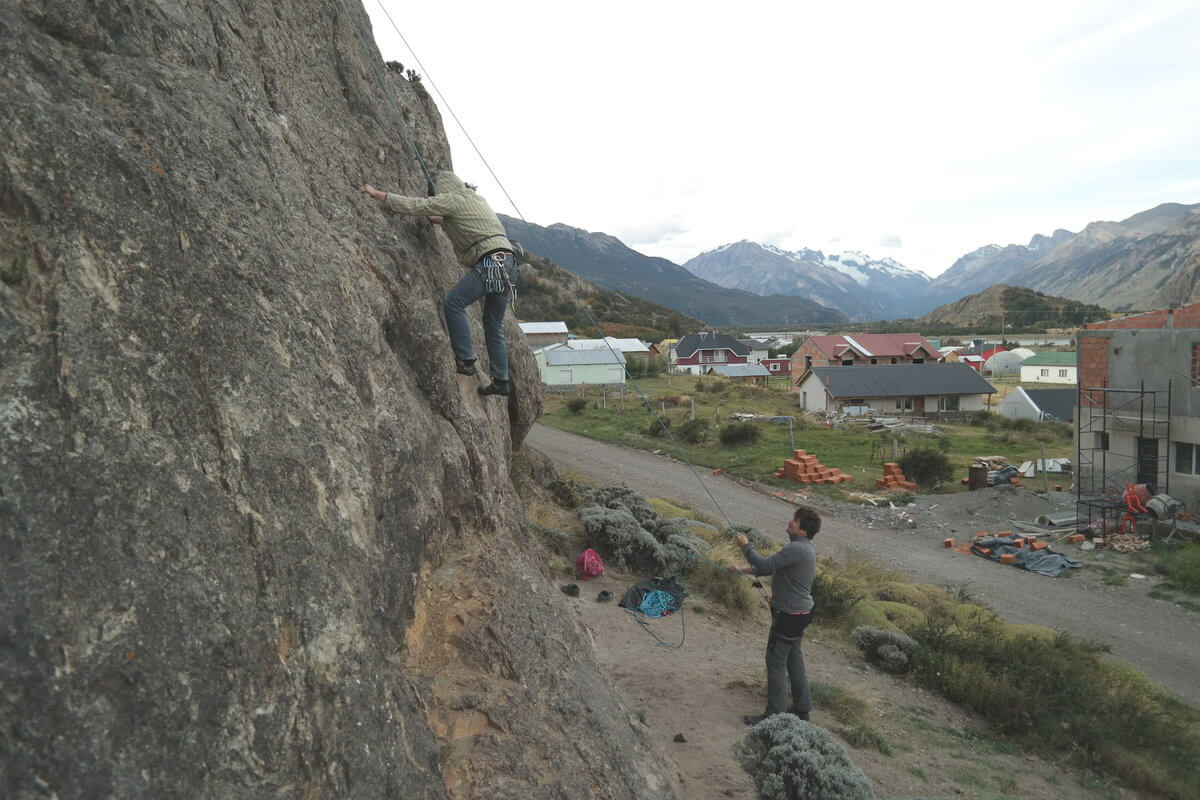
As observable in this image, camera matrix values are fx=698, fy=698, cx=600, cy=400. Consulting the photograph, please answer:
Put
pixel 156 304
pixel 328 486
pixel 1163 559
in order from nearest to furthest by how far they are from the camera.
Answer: pixel 156 304 < pixel 328 486 < pixel 1163 559

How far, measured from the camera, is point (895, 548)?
74.3 ft

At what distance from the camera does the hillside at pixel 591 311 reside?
354 feet

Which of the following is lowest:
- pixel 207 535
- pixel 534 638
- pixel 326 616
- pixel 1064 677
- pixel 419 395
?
pixel 1064 677

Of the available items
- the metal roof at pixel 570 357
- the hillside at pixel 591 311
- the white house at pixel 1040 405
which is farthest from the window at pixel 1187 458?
the hillside at pixel 591 311

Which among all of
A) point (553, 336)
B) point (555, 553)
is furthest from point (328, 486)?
point (553, 336)

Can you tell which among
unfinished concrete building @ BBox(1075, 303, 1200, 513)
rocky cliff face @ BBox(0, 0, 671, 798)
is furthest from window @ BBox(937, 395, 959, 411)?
rocky cliff face @ BBox(0, 0, 671, 798)

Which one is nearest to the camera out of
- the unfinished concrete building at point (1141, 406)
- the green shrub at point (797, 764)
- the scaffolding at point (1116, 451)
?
the green shrub at point (797, 764)

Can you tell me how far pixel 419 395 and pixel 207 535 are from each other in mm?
3370

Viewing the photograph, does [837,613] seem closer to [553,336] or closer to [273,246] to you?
[273,246]

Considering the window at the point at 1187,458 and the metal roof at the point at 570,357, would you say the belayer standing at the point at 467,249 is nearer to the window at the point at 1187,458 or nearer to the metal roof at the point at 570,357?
the window at the point at 1187,458

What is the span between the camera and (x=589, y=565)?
12.9 meters

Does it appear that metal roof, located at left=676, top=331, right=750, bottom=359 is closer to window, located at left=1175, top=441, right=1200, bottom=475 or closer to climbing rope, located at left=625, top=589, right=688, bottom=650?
window, located at left=1175, top=441, right=1200, bottom=475

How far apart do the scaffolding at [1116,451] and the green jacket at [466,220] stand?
80.8 ft

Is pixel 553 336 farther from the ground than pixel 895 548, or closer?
farther from the ground
